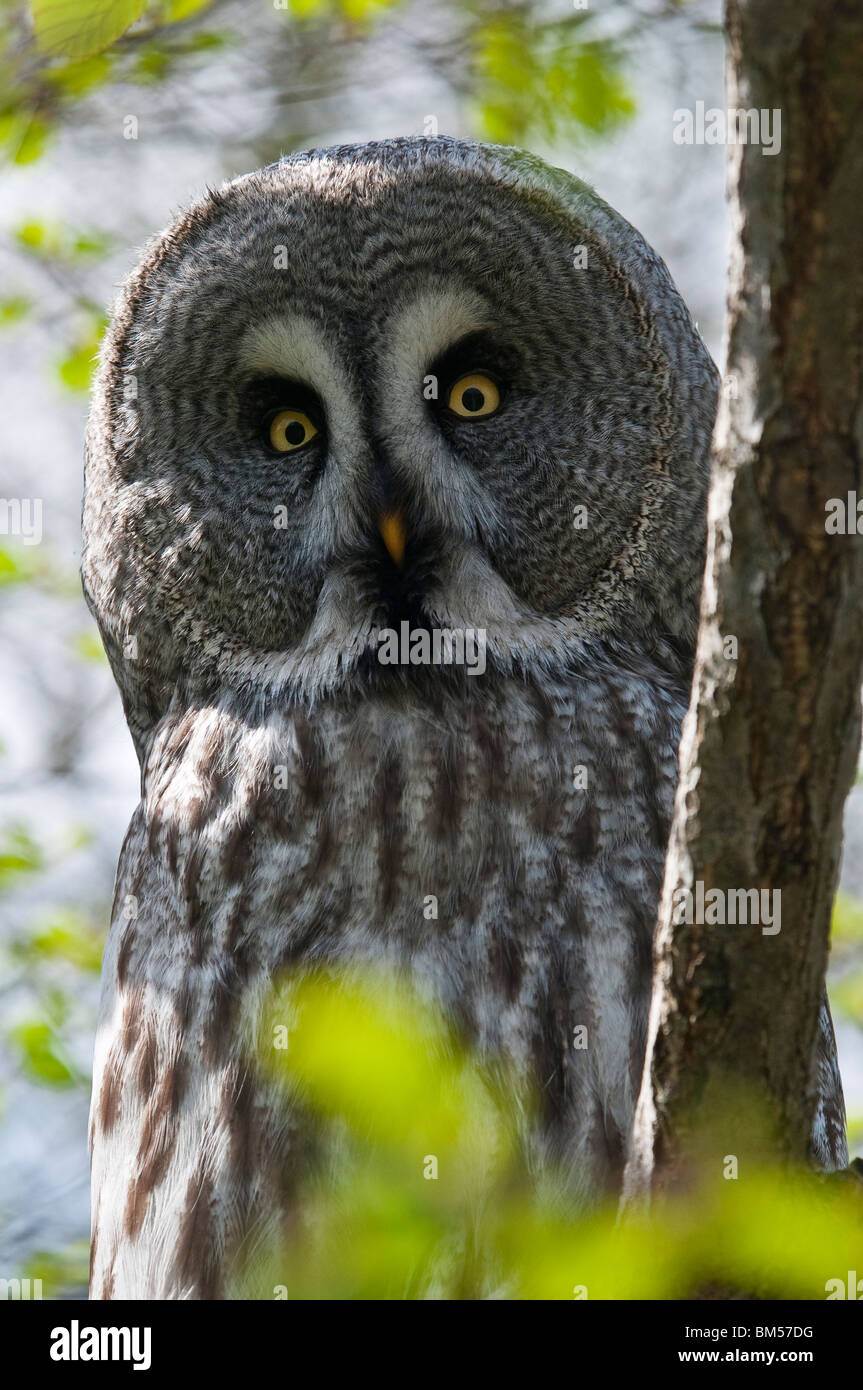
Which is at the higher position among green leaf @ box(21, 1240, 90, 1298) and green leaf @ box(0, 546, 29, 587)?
green leaf @ box(0, 546, 29, 587)

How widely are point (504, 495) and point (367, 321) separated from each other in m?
0.47

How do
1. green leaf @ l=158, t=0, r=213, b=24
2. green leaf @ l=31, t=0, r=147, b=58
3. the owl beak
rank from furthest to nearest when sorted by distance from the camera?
1. green leaf @ l=158, t=0, r=213, b=24
2. the owl beak
3. green leaf @ l=31, t=0, r=147, b=58

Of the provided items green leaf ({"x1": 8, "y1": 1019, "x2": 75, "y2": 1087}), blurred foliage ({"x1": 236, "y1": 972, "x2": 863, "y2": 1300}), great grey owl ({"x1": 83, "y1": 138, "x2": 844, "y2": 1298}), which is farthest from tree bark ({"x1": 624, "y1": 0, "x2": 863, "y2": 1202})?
green leaf ({"x1": 8, "y1": 1019, "x2": 75, "y2": 1087})

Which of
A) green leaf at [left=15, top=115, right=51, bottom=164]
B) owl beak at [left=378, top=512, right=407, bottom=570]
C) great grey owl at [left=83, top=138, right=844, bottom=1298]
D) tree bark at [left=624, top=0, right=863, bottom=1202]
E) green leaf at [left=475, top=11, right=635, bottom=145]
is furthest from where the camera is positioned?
green leaf at [left=475, top=11, right=635, bottom=145]

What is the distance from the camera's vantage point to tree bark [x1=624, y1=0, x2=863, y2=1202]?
1518mm

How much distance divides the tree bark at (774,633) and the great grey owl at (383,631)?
961mm

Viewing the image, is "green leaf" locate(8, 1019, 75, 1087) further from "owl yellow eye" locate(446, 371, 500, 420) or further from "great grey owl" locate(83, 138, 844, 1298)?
"owl yellow eye" locate(446, 371, 500, 420)

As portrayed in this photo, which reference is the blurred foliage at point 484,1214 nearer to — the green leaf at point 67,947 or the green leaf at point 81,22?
the green leaf at point 81,22

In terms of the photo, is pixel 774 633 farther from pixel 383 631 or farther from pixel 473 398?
pixel 473 398

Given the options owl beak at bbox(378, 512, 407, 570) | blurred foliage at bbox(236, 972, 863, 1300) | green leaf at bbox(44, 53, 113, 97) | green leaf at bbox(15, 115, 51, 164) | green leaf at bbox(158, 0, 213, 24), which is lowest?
blurred foliage at bbox(236, 972, 863, 1300)

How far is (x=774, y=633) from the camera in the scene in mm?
1709

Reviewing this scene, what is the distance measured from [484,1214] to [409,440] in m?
1.55

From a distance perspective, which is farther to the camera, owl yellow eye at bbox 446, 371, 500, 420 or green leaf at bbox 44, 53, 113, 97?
green leaf at bbox 44, 53, 113, 97

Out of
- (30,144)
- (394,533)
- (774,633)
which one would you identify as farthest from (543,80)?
(774,633)
